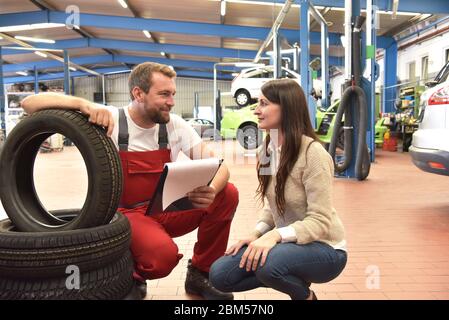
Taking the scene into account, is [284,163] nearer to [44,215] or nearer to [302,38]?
[44,215]

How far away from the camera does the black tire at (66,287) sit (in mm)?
1543

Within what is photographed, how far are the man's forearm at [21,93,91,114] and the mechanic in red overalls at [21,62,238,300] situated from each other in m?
0.34

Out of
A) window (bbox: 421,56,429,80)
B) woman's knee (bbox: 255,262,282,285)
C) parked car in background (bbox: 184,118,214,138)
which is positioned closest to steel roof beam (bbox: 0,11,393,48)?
window (bbox: 421,56,429,80)

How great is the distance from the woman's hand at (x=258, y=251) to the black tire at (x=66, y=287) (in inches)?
22.0

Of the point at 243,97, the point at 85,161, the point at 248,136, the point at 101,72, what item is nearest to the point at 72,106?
the point at 85,161

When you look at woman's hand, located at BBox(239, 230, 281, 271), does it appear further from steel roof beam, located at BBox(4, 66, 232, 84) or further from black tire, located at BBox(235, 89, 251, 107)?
steel roof beam, located at BBox(4, 66, 232, 84)

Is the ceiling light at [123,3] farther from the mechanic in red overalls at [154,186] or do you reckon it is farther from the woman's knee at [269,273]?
the woman's knee at [269,273]

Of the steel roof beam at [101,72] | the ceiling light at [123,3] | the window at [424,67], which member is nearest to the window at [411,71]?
the window at [424,67]

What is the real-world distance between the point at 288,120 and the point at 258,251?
561mm

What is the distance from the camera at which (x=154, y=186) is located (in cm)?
226

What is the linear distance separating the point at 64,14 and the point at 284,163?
1412 centimetres

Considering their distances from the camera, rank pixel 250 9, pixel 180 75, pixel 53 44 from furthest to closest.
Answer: pixel 180 75 → pixel 53 44 → pixel 250 9
